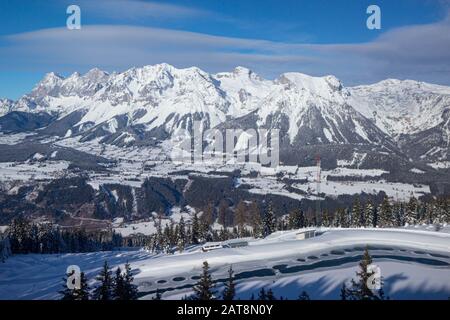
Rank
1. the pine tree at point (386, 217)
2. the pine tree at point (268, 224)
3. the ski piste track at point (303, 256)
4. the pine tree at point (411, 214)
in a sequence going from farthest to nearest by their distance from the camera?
1. the pine tree at point (411, 214)
2. the pine tree at point (268, 224)
3. the pine tree at point (386, 217)
4. the ski piste track at point (303, 256)

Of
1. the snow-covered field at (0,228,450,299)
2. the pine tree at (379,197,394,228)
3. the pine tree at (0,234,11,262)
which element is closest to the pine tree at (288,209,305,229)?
the pine tree at (379,197,394,228)

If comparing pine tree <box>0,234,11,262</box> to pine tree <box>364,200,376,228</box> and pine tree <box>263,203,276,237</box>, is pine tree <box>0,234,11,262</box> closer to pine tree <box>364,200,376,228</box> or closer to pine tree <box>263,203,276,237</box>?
pine tree <box>263,203,276,237</box>

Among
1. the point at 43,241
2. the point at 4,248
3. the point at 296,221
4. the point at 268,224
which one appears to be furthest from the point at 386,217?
the point at 4,248

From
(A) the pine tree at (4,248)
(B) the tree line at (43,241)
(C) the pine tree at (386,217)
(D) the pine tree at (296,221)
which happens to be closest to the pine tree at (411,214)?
(C) the pine tree at (386,217)

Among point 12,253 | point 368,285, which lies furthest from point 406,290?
point 12,253

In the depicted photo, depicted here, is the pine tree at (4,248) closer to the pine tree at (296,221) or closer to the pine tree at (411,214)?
the pine tree at (296,221)

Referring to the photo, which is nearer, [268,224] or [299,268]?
[299,268]

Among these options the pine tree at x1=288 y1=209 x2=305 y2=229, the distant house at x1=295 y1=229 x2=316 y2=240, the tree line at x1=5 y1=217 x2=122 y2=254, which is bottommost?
the tree line at x1=5 y1=217 x2=122 y2=254

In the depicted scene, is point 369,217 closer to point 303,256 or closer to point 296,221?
point 296,221

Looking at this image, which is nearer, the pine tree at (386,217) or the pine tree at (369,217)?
the pine tree at (386,217)
